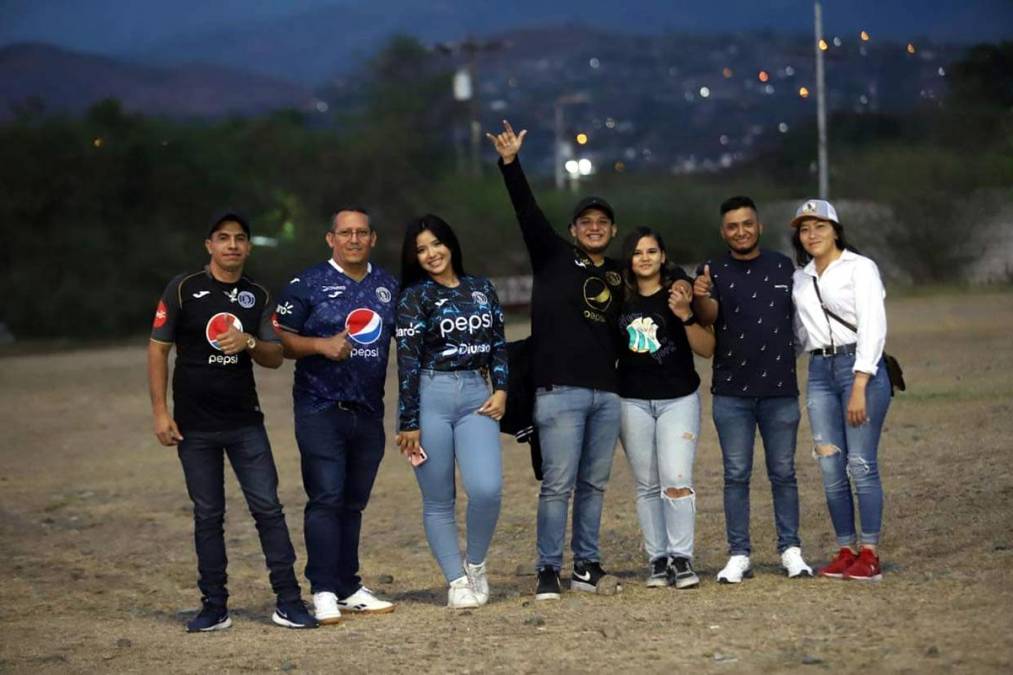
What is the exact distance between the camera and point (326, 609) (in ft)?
28.5

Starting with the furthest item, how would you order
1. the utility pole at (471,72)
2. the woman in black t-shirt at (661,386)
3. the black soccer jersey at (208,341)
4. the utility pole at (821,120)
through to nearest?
1. the utility pole at (471,72)
2. the utility pole at (821,120)
3. the woman in black t-shirt at (661,386)
4. the black soccer jersey at (208,341)

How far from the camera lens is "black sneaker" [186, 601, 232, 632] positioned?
343 inches

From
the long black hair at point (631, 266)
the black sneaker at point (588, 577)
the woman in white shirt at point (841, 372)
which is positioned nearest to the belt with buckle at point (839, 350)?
the woman in white shirt at point (841, 372)

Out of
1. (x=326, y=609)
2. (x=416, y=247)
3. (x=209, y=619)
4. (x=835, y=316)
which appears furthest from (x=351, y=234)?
(x=835, y=316)

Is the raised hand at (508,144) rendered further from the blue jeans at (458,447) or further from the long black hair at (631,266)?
the blue jeans at (458,447)

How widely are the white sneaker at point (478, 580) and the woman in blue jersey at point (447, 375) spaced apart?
187 mm

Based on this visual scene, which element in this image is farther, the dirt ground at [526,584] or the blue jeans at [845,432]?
the blue jeans at [845,432]

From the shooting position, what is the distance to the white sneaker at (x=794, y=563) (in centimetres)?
902

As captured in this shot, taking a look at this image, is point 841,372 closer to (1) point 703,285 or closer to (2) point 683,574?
(1) point 703,285

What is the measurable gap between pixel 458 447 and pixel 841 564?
1978 mm

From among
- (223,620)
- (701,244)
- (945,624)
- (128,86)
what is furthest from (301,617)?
(128,86)

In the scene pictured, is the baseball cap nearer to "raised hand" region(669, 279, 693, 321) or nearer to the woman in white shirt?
the woman in white shirt

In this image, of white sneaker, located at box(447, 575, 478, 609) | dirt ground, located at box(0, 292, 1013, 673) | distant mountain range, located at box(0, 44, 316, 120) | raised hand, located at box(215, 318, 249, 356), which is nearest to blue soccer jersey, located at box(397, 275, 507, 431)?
raised hand, located at box(215, 318, 249, 356)

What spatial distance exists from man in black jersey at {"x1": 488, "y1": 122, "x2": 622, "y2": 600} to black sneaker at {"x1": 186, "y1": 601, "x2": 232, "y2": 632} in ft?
5.09
